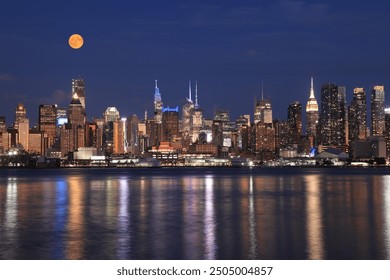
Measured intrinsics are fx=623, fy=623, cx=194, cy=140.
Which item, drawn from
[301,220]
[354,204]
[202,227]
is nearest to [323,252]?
[202,227]

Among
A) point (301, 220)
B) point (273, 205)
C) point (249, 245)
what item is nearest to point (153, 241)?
point (249, 245)

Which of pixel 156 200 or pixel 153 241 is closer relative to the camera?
pixel 153 241

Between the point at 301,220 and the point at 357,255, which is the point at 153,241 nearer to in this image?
the point at 357,255

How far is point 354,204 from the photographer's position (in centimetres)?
4491

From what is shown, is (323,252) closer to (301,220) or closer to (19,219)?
(301,220)

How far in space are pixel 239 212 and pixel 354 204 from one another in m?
11.0

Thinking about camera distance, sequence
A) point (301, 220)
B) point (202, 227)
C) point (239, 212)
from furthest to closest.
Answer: point (239, 212)
point (301, 220)
point (202, 227)

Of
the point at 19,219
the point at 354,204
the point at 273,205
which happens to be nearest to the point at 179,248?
the point at 19,219

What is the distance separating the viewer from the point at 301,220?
33.5 metres

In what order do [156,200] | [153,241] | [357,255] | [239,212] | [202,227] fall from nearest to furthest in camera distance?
[357,255]
[153,241]
[202,227]
[239,212]
[156,200]

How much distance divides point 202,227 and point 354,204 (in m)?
18.4
